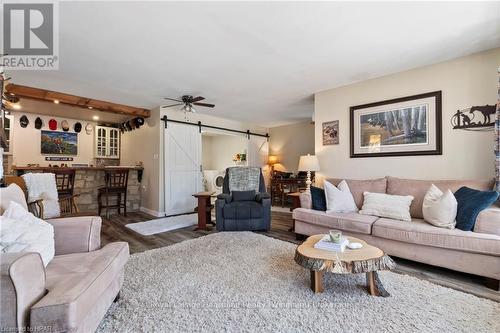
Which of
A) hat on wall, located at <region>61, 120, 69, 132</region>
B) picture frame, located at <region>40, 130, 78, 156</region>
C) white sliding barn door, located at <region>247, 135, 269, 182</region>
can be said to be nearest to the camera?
picture frame, located at <region>40, 130, 78, 156</region>

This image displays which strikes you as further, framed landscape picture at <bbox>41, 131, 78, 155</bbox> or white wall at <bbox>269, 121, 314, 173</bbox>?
white wall at <bbox>269, 121, 314, 173</bbox>

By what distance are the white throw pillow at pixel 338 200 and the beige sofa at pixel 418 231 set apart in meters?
0.13

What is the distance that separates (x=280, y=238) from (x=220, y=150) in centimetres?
584

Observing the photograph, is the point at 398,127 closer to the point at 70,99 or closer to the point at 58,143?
the point at 70,99

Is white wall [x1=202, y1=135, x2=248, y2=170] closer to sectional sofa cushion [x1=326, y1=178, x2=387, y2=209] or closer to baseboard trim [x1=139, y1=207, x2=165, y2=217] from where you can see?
baseboard trim [x1=139, y1=207, x2=165, y2=217]

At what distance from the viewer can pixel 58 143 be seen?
6457 millimetres

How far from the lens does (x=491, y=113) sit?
277 centimetres

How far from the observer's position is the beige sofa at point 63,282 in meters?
0.97

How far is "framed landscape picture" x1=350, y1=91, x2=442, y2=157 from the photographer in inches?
124

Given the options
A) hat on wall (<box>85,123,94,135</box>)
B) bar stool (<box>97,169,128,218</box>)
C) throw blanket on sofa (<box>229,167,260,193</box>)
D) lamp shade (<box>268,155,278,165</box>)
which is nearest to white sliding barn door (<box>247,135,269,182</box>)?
lamp shade (<box>268,155,278,165</box>)

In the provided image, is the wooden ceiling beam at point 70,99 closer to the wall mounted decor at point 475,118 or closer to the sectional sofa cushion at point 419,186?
the sectional sofa cushion at point 419,186

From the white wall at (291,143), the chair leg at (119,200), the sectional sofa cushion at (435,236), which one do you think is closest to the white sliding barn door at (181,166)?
the chair leg at (119,200)

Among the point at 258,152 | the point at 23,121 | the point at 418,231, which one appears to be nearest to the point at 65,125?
the point at 23,121

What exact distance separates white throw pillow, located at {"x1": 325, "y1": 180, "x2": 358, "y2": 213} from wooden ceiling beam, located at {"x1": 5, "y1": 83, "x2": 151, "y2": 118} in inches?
173
